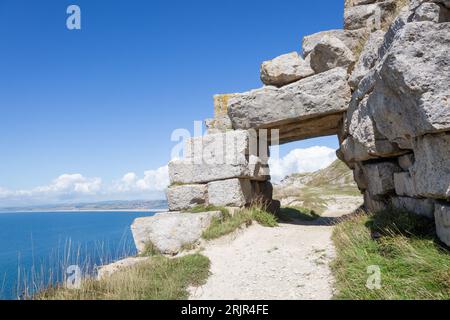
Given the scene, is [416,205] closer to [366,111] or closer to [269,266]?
[366,111]

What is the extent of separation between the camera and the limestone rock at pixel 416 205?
5.32 m

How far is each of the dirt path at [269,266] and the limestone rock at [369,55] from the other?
3.91 meters

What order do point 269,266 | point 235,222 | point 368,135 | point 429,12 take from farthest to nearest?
point 235,222, point 368,135, point 269,266, point 429,12

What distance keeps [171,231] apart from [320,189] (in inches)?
897

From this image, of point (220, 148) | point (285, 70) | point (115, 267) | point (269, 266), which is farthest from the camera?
point (285, 70)

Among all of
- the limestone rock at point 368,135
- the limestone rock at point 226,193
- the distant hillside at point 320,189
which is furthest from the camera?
the distant hillside at point 320,189

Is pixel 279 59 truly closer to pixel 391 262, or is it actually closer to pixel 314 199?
pixel 391 262

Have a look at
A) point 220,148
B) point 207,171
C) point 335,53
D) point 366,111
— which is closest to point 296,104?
point 335,53

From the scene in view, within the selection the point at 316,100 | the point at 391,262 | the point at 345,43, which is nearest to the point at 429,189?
the point at 391,262

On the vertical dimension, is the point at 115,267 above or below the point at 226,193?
below

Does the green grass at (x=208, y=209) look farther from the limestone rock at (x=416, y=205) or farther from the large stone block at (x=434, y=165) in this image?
the large stone block at (x=434, y=165)

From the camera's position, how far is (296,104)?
9.27m

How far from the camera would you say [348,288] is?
14.4ft

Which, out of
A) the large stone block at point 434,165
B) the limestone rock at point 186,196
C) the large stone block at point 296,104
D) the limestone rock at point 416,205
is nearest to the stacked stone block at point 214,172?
the limestone rock at point 186,196
